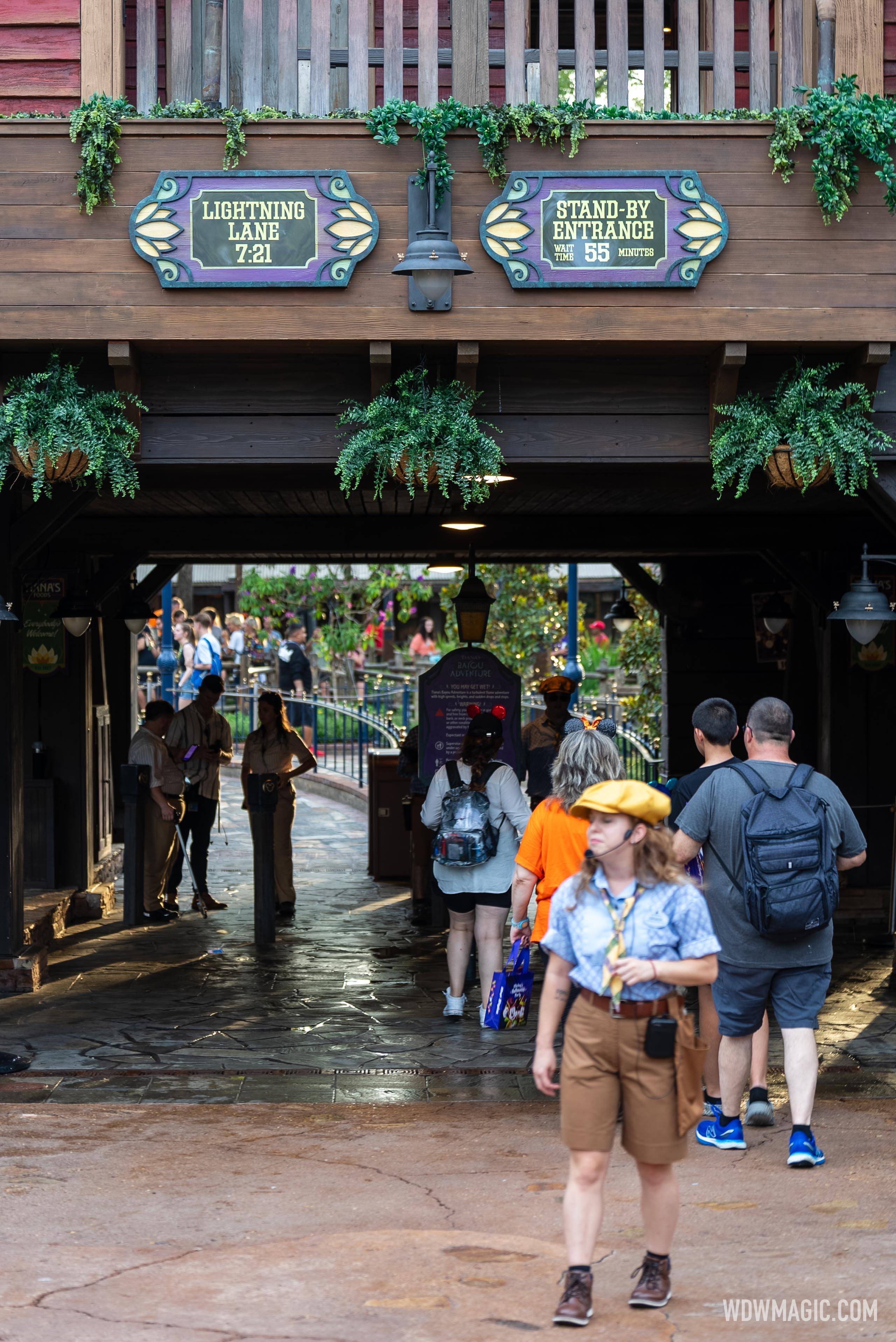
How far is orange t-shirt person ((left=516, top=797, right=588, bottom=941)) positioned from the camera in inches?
247

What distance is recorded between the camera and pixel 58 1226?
16.5 ft

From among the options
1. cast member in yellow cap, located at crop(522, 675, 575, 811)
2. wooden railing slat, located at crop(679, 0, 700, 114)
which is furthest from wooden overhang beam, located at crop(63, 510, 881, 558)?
wooden railing slat, located at crop(679, 0, 700, 114)

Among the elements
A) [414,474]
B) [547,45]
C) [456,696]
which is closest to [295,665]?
[456,696]

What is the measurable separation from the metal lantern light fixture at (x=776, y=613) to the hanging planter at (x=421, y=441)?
564cm

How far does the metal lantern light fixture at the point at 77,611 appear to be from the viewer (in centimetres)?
1123

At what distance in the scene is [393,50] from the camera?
287 inches

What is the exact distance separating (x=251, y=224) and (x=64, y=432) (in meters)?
1.31

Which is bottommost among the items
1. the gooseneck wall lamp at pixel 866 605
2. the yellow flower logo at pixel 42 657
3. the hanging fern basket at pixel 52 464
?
the yellow flower logo at pixel 42 657

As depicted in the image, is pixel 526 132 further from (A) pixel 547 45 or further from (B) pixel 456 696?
(B) pixel 456 696

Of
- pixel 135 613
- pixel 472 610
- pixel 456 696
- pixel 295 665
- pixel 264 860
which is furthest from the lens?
pixel 295 665

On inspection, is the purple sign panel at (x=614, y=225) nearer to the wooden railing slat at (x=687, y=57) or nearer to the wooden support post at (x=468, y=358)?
the wooden support post at (x=468, y=358)

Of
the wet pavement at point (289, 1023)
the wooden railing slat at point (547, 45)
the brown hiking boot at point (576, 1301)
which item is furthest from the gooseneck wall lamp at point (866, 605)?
the brown hiking boot at point (576, 1301)

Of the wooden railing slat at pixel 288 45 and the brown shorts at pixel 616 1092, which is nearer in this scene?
the brown shorts at pixel 616 1092

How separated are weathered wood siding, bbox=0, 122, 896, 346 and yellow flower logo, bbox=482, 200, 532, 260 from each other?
7 cm
